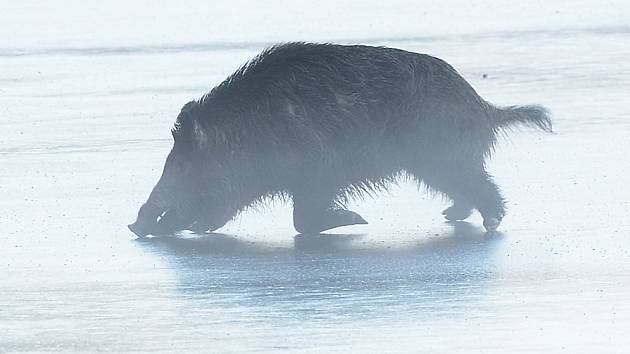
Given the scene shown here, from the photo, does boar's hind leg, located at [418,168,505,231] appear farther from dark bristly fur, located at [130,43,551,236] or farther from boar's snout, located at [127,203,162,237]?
boar's snout, located at [127,203,162,237]

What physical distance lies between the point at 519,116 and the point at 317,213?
150 cm

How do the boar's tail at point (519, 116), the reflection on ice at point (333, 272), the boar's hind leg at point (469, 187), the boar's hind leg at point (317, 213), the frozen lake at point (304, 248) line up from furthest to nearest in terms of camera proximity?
the boar's tail at point (519, 116), the boar's hind leg at point (469, 187), the boar's hind leg at point (317, 213), the reflection on ice at point (333, 272), the frozen lake at point (304, 248)

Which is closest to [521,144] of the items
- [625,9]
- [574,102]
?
[574,102]

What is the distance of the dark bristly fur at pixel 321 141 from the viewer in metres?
10.5

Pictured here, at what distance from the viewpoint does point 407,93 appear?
1064cm

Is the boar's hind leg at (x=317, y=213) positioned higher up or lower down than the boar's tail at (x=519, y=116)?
lower down

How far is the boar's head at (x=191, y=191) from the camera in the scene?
10461 millimetres

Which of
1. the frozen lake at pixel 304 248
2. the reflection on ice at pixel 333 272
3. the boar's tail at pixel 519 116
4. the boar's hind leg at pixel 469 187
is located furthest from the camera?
the boar's tail at pixel 519 116

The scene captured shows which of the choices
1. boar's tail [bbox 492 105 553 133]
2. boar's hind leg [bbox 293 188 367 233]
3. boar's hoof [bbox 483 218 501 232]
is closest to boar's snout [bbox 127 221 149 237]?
boar's hind leg [bbox 293 188 367 233]

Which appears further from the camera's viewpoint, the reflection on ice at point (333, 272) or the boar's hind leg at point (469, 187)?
the boar's hind leg at point (469, 187)

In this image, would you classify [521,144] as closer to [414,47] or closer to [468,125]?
[468,125]

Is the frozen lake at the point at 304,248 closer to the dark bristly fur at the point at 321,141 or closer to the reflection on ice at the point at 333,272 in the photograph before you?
the reflection on ice at the point at 333,272

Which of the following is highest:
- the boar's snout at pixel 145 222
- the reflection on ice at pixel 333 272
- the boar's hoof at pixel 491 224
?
the boar's snout at pixel 145 222

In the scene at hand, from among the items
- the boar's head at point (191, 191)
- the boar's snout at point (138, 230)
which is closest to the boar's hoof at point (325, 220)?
the boar's head at point (191, 191)
